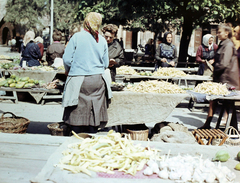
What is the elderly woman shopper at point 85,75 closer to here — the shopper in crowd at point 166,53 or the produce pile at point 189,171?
the produce pile at point 189,171

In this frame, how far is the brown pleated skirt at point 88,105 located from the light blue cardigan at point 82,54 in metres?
0.12

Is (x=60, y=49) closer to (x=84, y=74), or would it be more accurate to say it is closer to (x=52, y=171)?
(x=84, y=74)

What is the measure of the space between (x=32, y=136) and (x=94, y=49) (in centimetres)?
126

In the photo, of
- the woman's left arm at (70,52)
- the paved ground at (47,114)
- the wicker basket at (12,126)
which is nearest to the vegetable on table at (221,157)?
the woman's left arm at (70,52)

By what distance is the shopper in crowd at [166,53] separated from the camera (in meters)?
7.04

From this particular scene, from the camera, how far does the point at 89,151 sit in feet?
7.23

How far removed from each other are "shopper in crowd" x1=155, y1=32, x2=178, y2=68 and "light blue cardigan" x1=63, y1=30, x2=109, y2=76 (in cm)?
402

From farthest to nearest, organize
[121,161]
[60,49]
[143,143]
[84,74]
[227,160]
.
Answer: [60,49] → [84,74] → [143,143] → [227,160] → [121,161]

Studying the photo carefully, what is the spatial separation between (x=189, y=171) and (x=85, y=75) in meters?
1.80

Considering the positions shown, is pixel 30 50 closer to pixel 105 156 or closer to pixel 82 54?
pixel 82 54

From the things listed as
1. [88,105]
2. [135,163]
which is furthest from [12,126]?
[135,163]

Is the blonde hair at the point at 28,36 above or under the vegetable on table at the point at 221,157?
above

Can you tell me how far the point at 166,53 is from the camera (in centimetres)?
727

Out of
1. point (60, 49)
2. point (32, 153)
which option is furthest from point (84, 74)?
point (60, 49)
